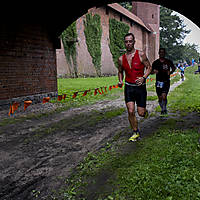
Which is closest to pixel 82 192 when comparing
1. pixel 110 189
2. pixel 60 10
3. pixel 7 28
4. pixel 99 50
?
pixel 110 189

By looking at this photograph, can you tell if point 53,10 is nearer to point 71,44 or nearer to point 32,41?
point 32,41

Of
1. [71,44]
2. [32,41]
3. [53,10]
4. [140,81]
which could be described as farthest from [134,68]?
[71,44]

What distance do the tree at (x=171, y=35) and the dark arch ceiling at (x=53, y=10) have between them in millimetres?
50358

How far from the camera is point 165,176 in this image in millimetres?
2666

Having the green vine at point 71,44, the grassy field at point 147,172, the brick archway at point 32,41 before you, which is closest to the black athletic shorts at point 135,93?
the grassy field at point 147,172

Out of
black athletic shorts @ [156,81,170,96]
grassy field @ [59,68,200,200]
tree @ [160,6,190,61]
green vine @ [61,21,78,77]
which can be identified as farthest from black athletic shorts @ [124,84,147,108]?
tree @ [160,6,190,61]

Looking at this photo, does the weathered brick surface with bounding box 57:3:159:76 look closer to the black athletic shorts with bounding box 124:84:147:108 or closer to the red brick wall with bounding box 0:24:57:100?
the red brick wall with bounding box 0:24:57:100

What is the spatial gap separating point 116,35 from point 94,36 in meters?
6.00

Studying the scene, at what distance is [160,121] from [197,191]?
132 inches

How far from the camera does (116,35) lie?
3166cm

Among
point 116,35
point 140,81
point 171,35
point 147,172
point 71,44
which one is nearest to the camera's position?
point 147,172

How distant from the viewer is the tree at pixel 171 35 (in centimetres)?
5553

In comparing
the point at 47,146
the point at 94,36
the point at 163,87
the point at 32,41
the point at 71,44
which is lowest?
the point at 47,146

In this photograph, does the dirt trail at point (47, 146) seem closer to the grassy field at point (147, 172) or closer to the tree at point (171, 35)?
the grassy field at point (147, 172)
